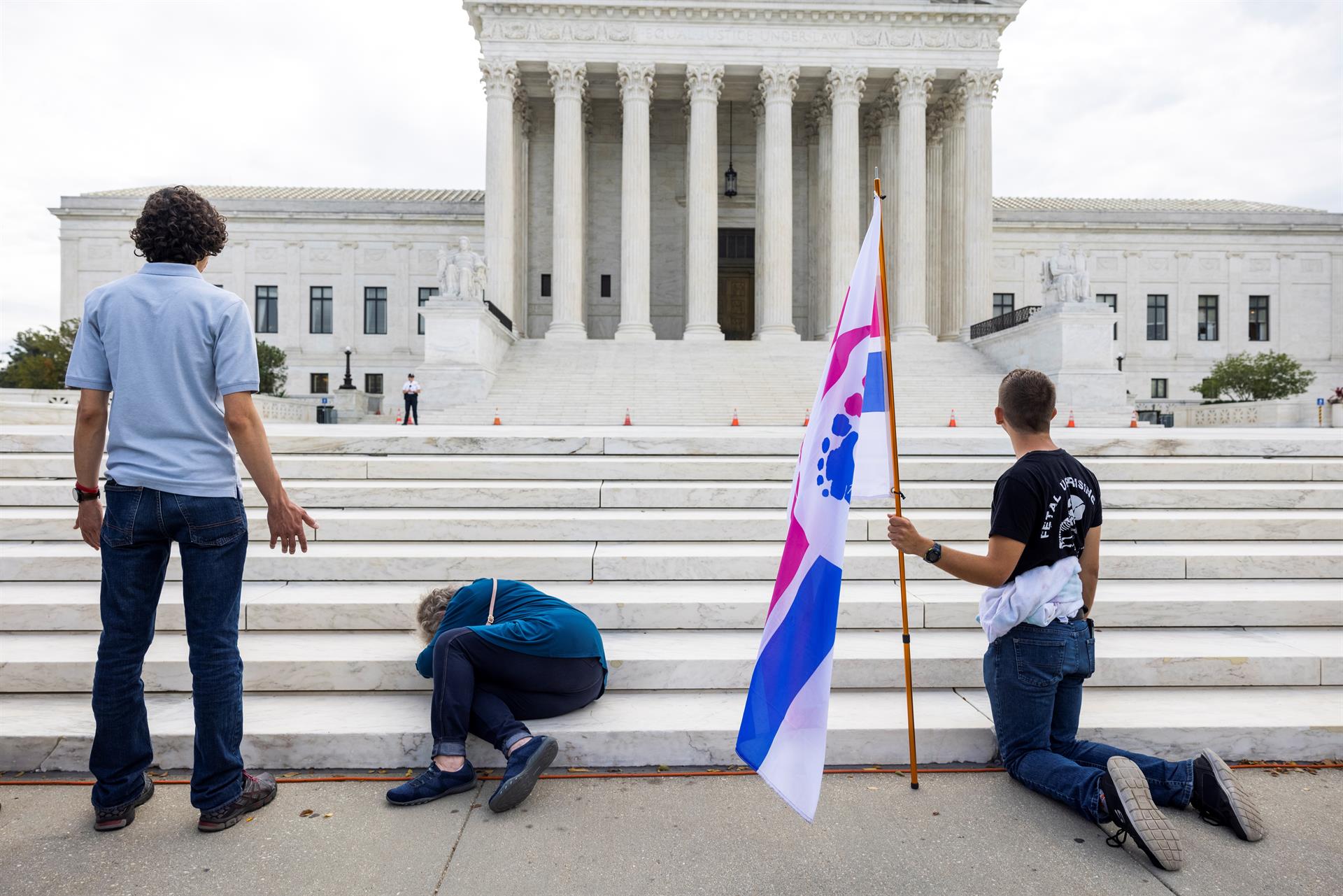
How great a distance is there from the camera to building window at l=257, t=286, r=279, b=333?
42000mm

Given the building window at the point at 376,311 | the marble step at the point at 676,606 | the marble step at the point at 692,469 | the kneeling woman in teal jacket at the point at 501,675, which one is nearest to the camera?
the kneeling woman in teal jacket at the point at 501,675

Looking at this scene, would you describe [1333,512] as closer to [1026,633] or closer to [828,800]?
[1026,633]

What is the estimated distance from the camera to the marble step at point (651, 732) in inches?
153

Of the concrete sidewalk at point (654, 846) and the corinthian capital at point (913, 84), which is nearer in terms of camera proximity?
the concrete sidewalk at point (654, 846)

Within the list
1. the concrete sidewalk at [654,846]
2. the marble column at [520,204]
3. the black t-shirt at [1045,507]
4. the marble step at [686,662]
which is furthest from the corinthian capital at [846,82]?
the concrete sidewalk at [654,846]

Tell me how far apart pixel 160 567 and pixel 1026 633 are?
3704 mm

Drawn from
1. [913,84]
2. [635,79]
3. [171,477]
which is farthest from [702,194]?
[171,477]

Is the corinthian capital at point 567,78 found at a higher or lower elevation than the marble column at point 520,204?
higher

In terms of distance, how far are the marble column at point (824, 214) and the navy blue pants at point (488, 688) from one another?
29.2m

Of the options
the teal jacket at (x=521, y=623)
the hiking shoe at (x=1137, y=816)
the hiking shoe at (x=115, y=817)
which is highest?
the teal jacket at (x=521, y=623)

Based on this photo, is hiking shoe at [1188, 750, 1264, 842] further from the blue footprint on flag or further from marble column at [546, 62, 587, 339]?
marble column at [546, 62, 587, 339]

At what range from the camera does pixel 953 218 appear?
1313 inches

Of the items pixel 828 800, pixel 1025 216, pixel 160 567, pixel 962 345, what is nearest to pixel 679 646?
pixel 828 800

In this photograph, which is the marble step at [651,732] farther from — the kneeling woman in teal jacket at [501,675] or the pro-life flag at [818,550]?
the pro-life flag at [818,550]
